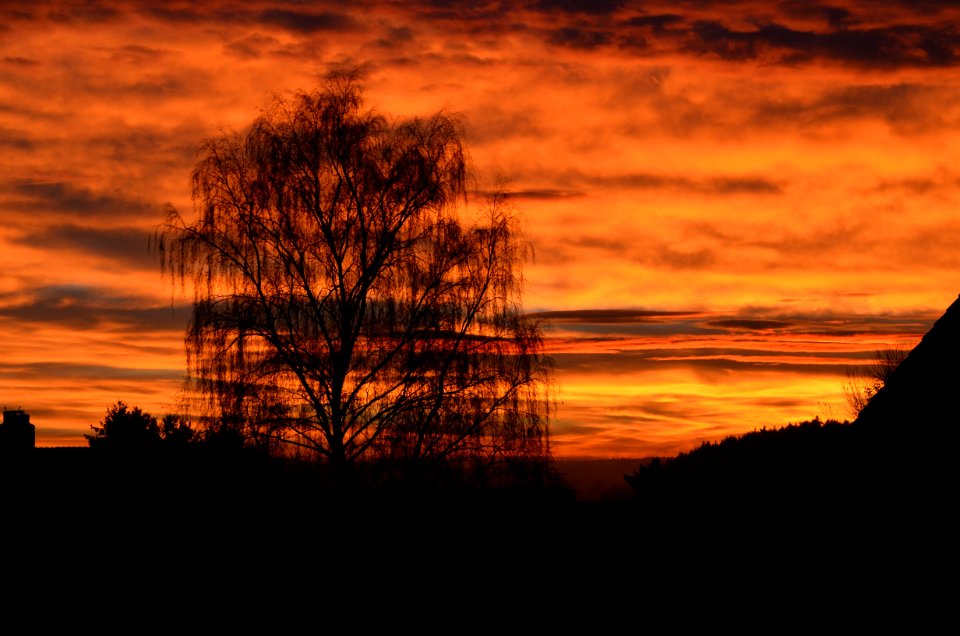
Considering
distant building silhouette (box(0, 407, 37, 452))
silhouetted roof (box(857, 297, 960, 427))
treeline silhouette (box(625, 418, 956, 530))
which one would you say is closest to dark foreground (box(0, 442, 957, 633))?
treeline silhouette (box(625, 418, 956, 530))

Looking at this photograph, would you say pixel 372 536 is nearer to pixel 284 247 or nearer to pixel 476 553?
pixel 476 553

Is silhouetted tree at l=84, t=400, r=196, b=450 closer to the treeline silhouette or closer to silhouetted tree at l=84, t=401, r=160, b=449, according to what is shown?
silhouetted tree at l=84, t=401, r=160, b=449

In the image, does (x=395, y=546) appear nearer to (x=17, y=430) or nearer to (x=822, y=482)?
(x=822, y=482)

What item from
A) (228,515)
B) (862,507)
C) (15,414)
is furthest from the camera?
(15,414)

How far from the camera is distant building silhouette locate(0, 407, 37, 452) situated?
111ft

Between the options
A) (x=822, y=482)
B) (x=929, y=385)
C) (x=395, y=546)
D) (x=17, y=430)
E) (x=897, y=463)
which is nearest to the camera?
(x=897, y=463)

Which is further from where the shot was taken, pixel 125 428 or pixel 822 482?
pixel 125 428

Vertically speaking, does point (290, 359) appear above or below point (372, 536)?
above

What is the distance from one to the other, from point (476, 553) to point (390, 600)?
2.23 metres

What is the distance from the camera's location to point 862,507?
1330 centimetres

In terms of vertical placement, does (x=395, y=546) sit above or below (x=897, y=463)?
below

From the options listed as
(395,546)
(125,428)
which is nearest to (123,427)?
(125,428)

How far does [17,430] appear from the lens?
34.8 m

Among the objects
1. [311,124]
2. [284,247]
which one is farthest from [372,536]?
[311,124]
